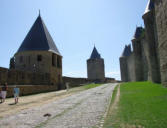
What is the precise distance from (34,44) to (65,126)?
76.9 ft

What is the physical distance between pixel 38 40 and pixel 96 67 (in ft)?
80.6

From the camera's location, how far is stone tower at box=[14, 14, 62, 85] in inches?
1016

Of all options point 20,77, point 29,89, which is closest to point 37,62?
point 20,77

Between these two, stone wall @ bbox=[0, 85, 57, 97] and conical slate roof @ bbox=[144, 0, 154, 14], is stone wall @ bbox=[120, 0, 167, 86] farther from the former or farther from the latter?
stone wall @ bbox=[0, 85, 57, 97]

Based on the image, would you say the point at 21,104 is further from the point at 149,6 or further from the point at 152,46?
the point at 149,6

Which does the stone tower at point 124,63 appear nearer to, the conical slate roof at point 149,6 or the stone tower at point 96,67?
the stone tower at point 96,67

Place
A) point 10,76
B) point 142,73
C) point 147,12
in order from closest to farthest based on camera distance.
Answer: point 10,76 < point 147,12 < point 142,73

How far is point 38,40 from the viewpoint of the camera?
88.5ft

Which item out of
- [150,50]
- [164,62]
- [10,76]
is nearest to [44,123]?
[164,62]

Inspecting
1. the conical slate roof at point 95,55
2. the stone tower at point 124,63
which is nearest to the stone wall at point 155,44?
the stone tower at point 124,63

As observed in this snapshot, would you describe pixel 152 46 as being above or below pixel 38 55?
below

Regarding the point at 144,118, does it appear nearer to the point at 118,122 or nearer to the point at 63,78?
the point at 118,122

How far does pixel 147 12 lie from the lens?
19.8 metres

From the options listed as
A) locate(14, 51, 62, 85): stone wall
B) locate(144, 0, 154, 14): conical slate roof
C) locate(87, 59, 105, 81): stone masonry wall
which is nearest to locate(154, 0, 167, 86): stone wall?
locate(144, 0, 154, 14): conical slate roof
